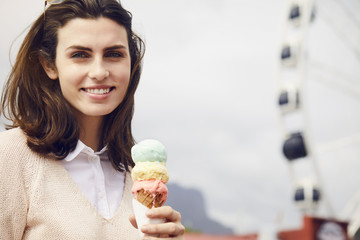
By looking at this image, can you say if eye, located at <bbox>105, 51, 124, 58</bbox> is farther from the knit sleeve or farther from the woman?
the knit sleeve

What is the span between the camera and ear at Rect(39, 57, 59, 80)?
1448 millimetres

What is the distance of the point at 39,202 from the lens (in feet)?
4.22

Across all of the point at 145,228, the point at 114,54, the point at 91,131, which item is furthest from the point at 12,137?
the point at 145,228

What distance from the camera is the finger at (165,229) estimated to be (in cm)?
116

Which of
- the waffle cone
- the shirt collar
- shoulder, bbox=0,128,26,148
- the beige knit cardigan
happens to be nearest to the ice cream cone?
the waffle cone

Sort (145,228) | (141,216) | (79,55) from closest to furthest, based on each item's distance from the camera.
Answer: (145,228) → (141,216) → (79,55)

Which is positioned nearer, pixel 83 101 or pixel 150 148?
pixel 150 148

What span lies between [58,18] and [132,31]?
0.27 metres

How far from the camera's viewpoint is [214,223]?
112 m

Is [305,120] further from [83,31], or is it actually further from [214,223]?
[214,223]

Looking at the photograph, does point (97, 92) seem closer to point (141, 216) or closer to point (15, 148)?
point (15, 148)

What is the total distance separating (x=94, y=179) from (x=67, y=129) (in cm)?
18

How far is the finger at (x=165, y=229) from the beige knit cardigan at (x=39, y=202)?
0.23 meters

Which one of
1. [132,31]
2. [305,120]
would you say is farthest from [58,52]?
[305,120]
